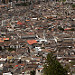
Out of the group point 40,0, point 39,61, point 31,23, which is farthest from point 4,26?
point 40,0

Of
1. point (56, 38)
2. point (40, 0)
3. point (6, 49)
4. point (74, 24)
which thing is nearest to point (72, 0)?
point (40, 0)

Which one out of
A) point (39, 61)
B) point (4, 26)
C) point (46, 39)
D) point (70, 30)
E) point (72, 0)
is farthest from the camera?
point (72, 0)

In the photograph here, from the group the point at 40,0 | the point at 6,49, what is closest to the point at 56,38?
the point at 6,49

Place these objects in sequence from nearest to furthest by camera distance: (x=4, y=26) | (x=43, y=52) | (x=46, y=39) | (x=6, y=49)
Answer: (x=43, y=52)
(x=6, y=49)
(x=46, y=39)
(x=4, y=26)

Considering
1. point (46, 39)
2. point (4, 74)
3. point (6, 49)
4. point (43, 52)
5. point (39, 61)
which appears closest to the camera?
point (4, 74)

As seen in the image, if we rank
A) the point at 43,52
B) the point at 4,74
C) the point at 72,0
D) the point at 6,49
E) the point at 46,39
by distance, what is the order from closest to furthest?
the point at 4,74, the point at 43,52, the point at 6,49, the point at 46,39, the point at 72,0

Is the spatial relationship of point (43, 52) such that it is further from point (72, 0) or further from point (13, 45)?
point (72, 0)

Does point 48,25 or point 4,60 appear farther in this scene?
point 48,25

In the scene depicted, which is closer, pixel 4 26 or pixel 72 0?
pixel 4 26

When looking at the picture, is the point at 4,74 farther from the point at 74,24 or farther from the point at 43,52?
the point at 74,24
